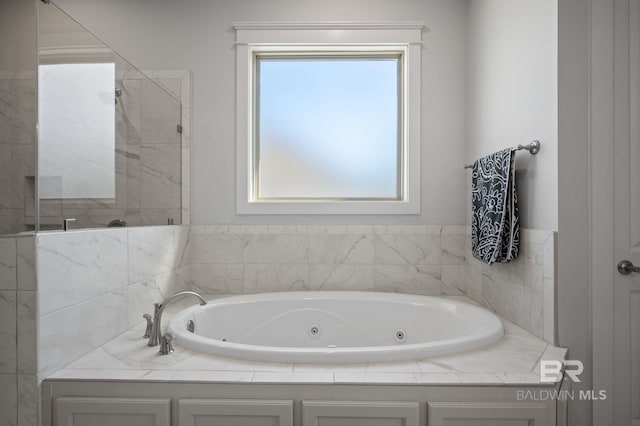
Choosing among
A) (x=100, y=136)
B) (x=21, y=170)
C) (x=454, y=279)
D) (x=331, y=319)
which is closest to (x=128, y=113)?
(x=100, y=136)

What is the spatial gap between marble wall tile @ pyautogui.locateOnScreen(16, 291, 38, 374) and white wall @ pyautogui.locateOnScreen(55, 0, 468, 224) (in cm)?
133

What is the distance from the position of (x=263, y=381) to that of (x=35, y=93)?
1337 millimetres

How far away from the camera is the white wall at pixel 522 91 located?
5.09ft

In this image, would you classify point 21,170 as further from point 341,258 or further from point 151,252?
point 341,258

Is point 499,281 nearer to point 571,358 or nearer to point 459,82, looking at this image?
point 571,358

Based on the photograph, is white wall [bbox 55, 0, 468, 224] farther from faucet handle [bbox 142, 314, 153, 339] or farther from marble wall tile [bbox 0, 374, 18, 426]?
marble wall tile [bbox 0, 374, 18, 426]

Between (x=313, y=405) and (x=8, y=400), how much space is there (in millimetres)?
1043

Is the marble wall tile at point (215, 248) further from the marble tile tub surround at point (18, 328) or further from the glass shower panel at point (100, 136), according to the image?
the marble tile tub surround at point (18, 328)

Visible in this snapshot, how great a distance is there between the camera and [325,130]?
2.63 metres

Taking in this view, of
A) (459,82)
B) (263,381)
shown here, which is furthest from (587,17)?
(263,381)

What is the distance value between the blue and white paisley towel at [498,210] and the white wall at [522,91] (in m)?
0.07

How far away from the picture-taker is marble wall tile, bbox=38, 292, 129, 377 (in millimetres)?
1279

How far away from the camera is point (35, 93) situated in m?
1.36
